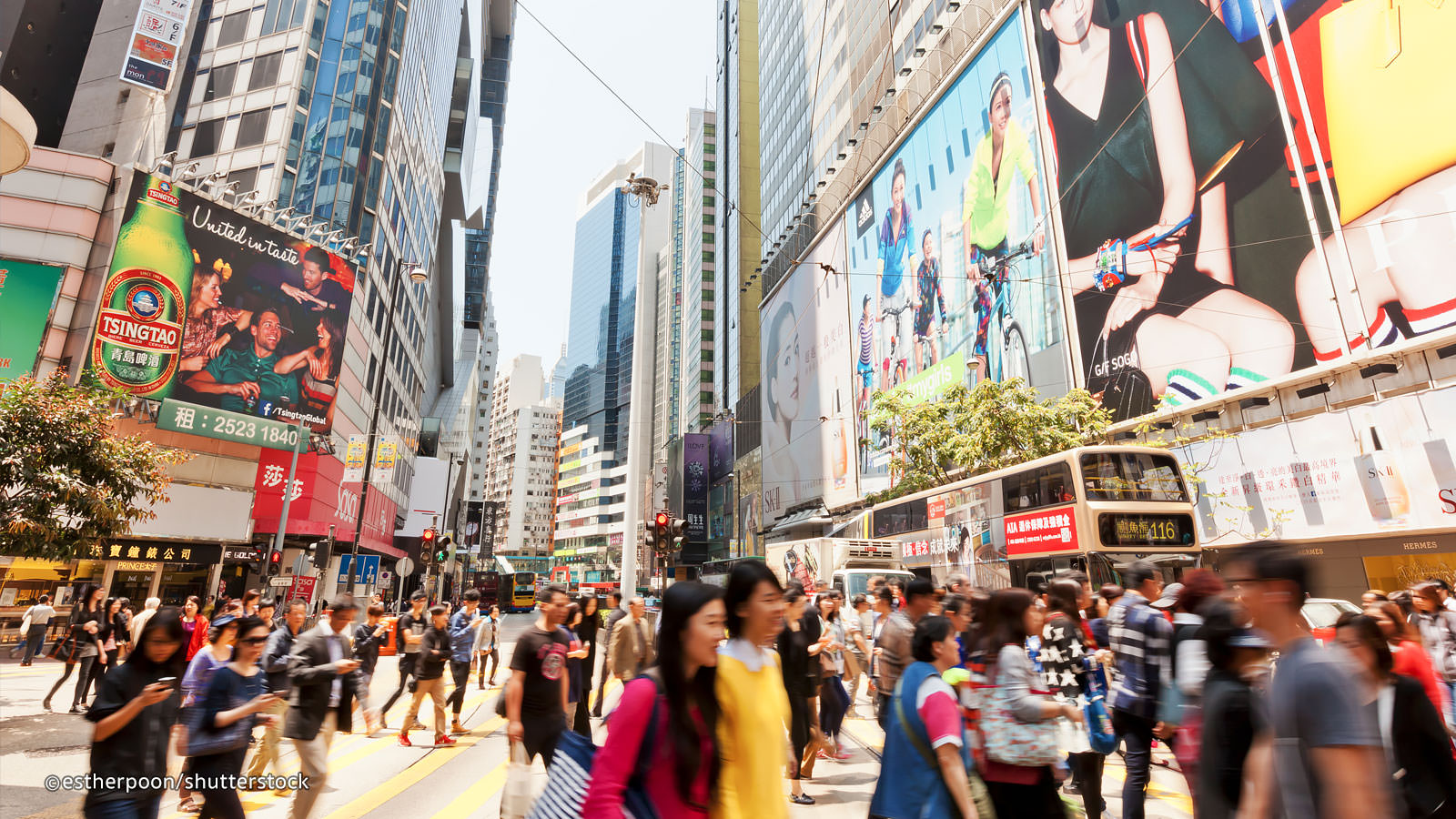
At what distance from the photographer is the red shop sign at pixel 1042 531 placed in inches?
561

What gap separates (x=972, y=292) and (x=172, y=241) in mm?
29752

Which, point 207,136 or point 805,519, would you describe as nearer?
point 207,136

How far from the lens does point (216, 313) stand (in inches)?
1008

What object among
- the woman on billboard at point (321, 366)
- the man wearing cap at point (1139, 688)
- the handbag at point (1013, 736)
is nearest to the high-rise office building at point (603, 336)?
the woman on billboard at point (321, 366)

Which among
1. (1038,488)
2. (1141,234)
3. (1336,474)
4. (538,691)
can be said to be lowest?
(538,691)

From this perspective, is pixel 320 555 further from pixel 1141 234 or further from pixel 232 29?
pixel 1141 234

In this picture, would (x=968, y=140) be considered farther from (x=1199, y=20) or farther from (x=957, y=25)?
(x=1199, y=20)

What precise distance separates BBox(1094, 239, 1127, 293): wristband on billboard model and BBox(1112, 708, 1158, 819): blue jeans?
21.6m

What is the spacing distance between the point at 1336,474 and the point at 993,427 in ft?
27.2

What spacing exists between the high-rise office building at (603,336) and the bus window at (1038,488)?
2785 inches

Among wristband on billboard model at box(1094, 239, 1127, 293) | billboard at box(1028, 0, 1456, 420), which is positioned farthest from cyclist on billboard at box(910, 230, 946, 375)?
wristband on billboard model at box(1094, 239, 1127, 293)

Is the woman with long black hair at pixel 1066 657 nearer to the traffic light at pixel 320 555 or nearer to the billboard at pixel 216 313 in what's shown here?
the billboard at pixel 216 313

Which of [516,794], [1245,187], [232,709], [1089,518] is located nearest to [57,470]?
[232,709]

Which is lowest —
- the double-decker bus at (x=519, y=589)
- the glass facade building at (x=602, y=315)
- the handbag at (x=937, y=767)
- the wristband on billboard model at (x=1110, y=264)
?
the handbag at (x=937, y=767)
